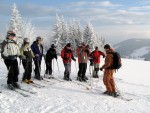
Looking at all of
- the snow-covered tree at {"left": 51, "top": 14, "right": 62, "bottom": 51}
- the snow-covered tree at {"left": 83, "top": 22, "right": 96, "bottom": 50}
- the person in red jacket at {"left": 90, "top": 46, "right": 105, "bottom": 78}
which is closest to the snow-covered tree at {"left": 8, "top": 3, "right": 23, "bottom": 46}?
the snow-covered tree at {"left": 51, "top": 14, "right": 62, "bottom": 51}

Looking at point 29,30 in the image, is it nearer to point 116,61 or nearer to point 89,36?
point 89,36

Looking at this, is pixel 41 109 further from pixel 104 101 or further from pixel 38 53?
pixel 38 53

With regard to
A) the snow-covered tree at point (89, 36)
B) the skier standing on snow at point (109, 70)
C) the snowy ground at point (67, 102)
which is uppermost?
the snow-covered tree at point (89, 36)

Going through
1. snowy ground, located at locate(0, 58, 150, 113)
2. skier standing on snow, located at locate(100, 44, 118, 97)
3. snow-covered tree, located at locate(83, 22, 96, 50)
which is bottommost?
snowy ground, located at locate(0, 58, 150, 113)

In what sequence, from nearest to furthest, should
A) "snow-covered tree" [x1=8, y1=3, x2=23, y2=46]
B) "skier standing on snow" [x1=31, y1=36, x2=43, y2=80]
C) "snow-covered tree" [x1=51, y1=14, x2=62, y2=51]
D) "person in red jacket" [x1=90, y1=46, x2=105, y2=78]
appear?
"skier standing on snow" [x1=31, y1=36, x2=43, y2=80] → "person in red jacket" [x1=90, y1=46, x2=105, y2=78] → "snow-covered tree" [x1=8, y1=3, x2=23, y2=46] → "snow-covered tree" [x1=51, y1=14, x2=62, y2=51]

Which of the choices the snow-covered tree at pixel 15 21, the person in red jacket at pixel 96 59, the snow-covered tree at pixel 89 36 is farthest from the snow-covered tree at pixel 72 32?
the person in red jacket at pixel 96 59

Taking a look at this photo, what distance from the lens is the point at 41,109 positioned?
9.62 metres

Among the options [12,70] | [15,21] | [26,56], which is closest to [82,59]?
[26,56]

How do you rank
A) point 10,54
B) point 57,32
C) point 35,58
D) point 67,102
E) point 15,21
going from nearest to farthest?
1. point 67,102
2. point 10,54
3. point 35,58
4. point 15,21
5. point 57,32

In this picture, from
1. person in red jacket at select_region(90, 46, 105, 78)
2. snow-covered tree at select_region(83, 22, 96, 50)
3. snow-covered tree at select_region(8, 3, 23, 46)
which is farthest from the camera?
snow-covered tree at select_region(83, 22, 96, 50)

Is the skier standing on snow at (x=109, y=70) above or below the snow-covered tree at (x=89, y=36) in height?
below

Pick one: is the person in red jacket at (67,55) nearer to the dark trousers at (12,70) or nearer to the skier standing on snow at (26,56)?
the skier standing on snow at (26,56)

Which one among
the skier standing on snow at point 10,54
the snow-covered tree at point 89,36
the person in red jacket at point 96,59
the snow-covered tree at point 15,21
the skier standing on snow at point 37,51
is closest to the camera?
the skier standing on snow at point 10,54

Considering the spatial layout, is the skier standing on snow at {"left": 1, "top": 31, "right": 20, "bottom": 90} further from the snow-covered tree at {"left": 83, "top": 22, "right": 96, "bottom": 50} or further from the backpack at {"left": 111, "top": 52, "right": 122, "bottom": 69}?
the snow-covered tree at {"left": 83, "top": 22, "right": 96, "bottom": 50}
